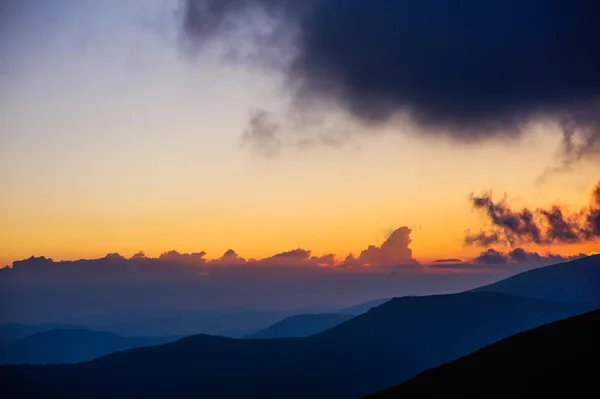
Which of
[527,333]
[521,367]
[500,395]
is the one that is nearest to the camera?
[500,395]

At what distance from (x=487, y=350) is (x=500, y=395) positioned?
29210 mm

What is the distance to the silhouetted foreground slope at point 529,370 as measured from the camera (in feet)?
345

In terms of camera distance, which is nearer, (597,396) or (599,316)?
(597,396)

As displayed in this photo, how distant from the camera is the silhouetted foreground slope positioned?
105m

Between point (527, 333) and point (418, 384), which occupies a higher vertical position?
point (527, 333)

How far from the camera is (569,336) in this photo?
125m

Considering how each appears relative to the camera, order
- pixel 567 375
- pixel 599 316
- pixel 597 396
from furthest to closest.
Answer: pixel 599 316
pixel 567 375
pixel 597 396

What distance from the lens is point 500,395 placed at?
11331cm

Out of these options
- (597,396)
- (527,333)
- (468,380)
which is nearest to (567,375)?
(597,396)

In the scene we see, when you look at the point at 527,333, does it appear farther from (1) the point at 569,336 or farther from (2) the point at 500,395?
(2) the point at 500,395

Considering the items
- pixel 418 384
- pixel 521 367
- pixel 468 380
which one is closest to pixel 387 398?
pixel 418 384

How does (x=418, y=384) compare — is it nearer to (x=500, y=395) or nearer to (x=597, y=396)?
(x=500, y=395)

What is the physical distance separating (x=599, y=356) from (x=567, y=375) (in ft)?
21.7

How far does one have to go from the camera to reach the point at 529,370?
118 meters
